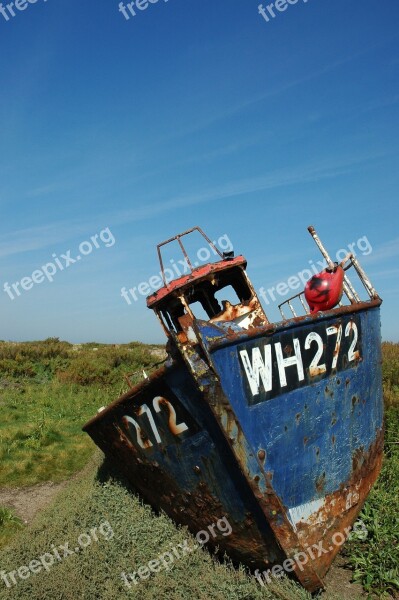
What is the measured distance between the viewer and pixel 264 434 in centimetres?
458

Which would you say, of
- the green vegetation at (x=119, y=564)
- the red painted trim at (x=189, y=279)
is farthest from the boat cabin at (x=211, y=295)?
the green vegetation at (x=119, y=564)

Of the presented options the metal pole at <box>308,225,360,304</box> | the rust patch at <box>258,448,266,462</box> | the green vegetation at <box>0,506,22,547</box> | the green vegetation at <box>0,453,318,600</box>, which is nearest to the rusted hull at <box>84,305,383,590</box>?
the rust patch at <box>258,448,266,462</box>

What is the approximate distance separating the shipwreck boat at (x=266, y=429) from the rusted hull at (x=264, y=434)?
0.01 metres

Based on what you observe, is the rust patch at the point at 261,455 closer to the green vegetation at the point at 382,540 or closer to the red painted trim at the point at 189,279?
the green vegetation at the point at 382,540

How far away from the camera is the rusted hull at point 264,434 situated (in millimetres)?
4441

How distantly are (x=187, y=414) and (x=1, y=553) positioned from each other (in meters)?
2.89

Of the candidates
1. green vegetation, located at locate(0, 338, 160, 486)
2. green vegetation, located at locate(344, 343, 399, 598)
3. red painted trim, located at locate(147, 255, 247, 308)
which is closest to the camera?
green vegetation, located at locate(344, 343, 399, 598)

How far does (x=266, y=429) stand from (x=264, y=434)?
0.16 ft

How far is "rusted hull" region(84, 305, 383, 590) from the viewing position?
175 inches

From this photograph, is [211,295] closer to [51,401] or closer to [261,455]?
[261,455]

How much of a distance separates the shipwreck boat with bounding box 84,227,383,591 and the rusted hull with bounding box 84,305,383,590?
11 millimetres

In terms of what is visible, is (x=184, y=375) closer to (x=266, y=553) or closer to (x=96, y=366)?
(x=266, y=553)

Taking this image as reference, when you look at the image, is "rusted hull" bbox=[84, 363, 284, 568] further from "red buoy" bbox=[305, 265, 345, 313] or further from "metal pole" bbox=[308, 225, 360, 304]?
"metal pole" bbox=[308, 225, 360, 304]

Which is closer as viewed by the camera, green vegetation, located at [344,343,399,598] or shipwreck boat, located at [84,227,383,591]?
shipwreck boat, located at [84,227,383,591]
